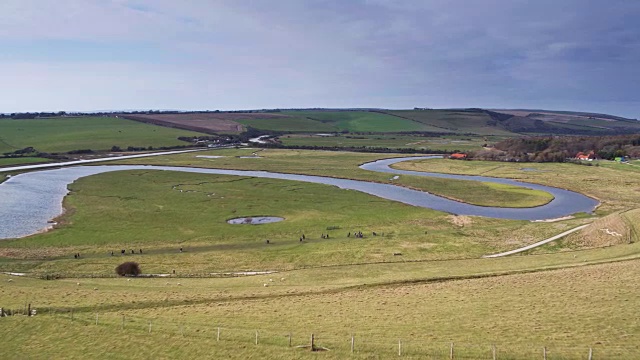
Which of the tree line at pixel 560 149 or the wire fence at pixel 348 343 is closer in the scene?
the wire fence at pixel 348 343

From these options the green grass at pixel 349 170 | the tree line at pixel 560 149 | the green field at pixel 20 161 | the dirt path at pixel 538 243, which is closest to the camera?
the dirt path at pixel 538 243

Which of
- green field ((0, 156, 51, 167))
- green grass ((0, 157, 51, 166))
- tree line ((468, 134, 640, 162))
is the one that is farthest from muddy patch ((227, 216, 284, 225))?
tree line ((468, 134, 640, 162))

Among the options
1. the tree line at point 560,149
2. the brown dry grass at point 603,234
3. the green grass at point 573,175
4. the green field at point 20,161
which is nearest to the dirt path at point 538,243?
the brown dry grass at point 603,234

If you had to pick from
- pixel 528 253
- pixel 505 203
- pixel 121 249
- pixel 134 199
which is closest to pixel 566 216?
pixel 505 203

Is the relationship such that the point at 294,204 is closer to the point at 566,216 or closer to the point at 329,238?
the point at 329,238

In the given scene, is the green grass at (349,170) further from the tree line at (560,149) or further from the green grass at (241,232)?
the tree line at (560,149)

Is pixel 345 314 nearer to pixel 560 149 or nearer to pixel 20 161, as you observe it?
pixel 20 161
